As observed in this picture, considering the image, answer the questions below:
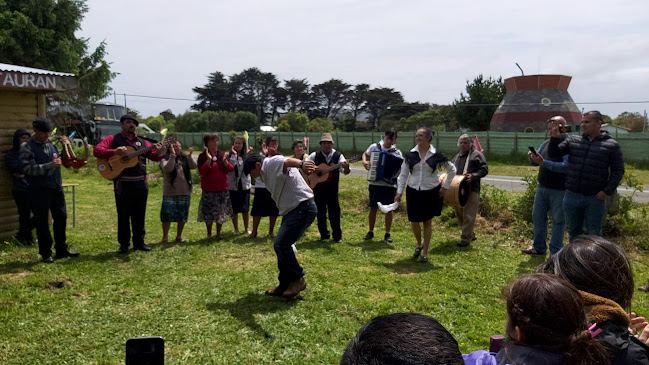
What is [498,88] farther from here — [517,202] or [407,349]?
[407,349]

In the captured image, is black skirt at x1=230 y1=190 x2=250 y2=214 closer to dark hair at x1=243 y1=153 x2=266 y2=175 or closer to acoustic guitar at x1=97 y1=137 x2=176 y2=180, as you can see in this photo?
acoustic guitar at x1=97 y1=137 x2=176 y2=180

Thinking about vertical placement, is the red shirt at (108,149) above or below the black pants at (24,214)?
above

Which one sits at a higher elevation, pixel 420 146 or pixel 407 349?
pixel 420 146

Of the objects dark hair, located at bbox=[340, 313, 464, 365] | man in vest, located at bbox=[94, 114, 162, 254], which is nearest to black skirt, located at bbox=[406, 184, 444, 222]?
man in vest, located at bbox=[94, 114, 162, 254]

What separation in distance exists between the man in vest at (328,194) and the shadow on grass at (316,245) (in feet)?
0.58

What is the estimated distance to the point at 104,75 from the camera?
2412 centimetres

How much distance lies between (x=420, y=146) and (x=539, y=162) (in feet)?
5.33

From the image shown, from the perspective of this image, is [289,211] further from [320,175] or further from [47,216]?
[47,216]

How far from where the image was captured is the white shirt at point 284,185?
18.0 ft

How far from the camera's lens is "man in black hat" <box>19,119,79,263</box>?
682 centimetres

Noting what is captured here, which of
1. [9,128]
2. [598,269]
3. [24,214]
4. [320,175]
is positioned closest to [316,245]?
[320,175]

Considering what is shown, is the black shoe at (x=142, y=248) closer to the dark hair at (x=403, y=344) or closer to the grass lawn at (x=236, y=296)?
the grass lawn at (x=236, y=296)

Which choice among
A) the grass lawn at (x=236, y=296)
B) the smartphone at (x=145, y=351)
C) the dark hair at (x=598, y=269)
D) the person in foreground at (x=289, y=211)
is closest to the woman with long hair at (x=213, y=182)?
the grass lawn at (x=236, y=296)

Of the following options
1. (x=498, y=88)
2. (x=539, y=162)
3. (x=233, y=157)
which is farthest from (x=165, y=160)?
(x=498, y=88)
